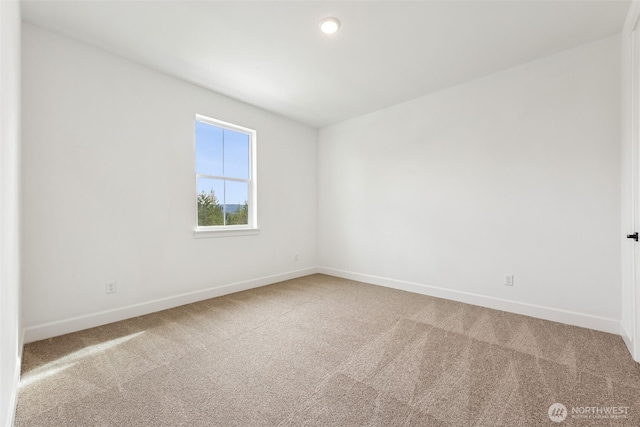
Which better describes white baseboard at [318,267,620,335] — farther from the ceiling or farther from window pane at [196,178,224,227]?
the ceiling

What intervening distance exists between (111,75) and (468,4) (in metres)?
3.30

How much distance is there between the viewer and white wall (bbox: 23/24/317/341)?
2.38 metres

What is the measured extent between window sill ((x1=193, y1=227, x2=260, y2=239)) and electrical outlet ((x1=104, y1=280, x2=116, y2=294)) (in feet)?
3.05

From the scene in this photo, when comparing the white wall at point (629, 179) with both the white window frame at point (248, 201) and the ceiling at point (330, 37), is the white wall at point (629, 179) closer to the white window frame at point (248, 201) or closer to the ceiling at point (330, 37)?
the ceiling at point (330, 37)

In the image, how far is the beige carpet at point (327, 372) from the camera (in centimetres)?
151

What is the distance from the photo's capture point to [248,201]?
4188 millimetres

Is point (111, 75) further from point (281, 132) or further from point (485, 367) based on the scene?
point (485, 367)

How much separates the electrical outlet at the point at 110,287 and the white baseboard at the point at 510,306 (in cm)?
322

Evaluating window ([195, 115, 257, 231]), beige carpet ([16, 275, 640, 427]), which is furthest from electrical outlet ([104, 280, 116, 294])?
window ([195, 115, 257, 231])

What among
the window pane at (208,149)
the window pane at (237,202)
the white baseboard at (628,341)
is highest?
the window pane at (208,149)

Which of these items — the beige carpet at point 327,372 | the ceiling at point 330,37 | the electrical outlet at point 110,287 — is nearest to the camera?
the beige carpet at point 327,372

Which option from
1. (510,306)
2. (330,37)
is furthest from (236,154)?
(510,306)

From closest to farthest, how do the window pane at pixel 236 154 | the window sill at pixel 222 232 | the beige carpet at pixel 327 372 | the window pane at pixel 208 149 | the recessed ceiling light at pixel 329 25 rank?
the beige carpet at pixel 327 372
the recessed ceiling light at pixel 329 25
the window sill at pixel 222 232
the window pane at pixel 208 149
the window pane at pixel 236 154

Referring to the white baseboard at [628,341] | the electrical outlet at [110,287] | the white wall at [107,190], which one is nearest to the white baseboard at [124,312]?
the white wall at [107,190]
